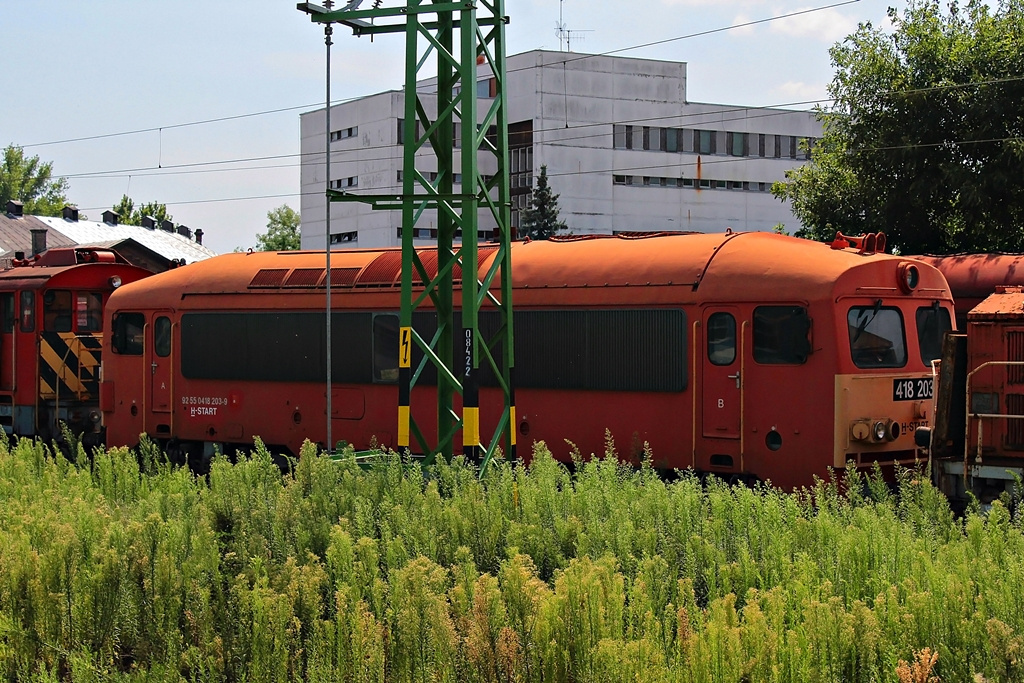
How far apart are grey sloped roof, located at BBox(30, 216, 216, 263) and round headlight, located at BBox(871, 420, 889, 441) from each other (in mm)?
46836

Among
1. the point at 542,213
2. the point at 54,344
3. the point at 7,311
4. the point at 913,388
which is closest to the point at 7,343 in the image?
the point at 7,311

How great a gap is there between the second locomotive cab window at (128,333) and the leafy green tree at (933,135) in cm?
1777

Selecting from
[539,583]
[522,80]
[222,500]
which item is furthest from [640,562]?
[522,80]

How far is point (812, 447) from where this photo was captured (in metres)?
11.6

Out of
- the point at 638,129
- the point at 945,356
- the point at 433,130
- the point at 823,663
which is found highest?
the point at 638,129

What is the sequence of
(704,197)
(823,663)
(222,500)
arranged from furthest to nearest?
(704,197), (222,500), (823,663)

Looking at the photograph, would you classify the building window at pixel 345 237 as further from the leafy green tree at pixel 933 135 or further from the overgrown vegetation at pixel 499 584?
the overgrown vegetation at pixel 499 584

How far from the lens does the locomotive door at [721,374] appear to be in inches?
473

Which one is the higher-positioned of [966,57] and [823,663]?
[966,57]

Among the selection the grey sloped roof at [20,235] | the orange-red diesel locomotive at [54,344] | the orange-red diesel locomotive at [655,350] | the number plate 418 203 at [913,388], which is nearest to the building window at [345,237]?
the grey sloped roof at [20,235]

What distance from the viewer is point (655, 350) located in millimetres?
12562

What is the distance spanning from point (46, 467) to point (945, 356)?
8608 mm

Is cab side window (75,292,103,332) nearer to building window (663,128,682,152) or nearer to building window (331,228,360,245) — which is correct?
building window (331,228,360,245)

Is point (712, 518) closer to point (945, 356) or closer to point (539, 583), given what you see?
point (539, 583)
